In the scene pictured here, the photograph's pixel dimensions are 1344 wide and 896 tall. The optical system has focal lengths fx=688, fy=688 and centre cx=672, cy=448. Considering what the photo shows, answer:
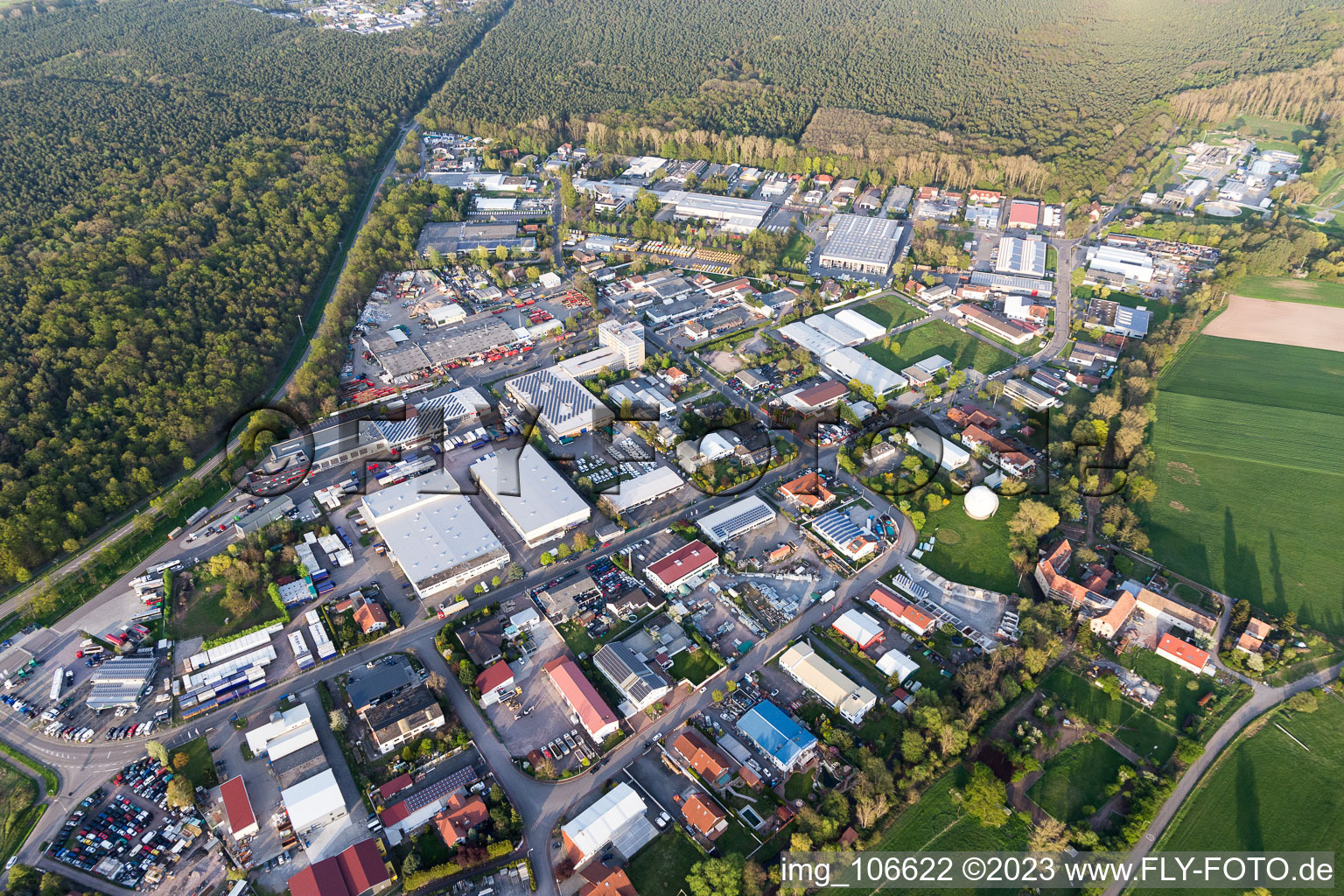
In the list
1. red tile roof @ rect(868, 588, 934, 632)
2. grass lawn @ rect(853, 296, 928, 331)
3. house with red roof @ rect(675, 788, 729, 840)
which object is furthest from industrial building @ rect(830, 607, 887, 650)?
grass lawn @ rect(853, 296, 928, 331)

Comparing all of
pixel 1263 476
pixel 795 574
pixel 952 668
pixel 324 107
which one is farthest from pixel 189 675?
pixel 324 107

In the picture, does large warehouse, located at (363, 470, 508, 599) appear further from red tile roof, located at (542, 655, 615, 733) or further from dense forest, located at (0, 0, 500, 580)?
dense forest, located at (0, 0, 500, 580)

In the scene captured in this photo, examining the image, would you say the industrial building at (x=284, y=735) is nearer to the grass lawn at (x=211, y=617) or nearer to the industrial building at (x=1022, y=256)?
the grass lawn at (x=211, y=617)

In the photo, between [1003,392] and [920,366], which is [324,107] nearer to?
[920,366]

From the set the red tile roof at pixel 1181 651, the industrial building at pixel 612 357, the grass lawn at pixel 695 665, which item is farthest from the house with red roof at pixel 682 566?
the red tile roof at pixel 1181 651

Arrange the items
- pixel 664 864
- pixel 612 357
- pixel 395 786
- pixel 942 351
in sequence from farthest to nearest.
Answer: pixel 942 351 → pixel 612 357 → pixel 395 786 → pixel 664 864

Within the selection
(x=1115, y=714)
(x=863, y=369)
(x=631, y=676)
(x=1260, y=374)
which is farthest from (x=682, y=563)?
(x=1260, y=374)

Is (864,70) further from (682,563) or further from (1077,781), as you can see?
(1077,781)
